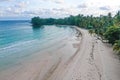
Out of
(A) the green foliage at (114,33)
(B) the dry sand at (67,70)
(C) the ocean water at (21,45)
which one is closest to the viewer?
(B) the dry sand at (67,70)

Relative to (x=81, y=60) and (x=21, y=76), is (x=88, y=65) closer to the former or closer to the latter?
(x=81, y=60)

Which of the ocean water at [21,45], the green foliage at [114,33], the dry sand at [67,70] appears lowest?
the ocean water at [21,45]

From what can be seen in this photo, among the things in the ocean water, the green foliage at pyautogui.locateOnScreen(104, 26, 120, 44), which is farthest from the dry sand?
the green foliage at pyautogui.locateOnScreen(104, 26, 120, 44)

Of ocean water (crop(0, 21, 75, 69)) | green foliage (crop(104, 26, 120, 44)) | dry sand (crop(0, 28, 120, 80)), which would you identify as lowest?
ocean water (crop(0, 21, 75, 69))

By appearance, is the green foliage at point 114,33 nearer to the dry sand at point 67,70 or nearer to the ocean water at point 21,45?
the dry sand at point 67,70

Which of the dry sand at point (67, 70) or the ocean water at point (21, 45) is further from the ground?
the dry sand at point (67, 70)

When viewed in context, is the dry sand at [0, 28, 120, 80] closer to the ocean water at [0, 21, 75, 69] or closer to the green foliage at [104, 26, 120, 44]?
the ocean water at [0, 21, 75, 69]

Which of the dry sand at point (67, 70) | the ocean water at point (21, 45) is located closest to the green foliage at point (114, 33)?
the dry sand at point (67, 70)

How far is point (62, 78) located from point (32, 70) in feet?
27.4

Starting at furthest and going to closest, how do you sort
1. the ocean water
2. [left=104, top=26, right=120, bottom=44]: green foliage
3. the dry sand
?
[left=104, top=26, right=120, bottom=44]: green foliage < the ocean water < the dry sand

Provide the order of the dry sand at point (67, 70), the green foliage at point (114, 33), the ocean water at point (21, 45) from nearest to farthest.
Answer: the dry sand at point (67, 70) < the ocean water at point (21, 45) < the green foliage at point (114, 33)

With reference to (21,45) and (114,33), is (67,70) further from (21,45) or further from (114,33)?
(21,45)

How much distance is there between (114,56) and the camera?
43438 millimetres

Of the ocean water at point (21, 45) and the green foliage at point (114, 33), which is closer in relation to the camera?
the ocean water at point (21, 45)
